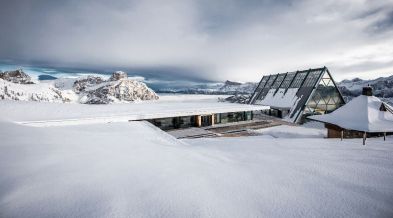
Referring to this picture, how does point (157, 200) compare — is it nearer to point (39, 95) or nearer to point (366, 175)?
point (366, 175)

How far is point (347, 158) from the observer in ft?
17.5

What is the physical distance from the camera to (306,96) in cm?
2933

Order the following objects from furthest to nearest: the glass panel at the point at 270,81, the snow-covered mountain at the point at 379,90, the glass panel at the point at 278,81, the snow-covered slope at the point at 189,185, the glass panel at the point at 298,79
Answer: the snow-covered mountain at the point at 379,90
the glass panel at the point at 270,81
the glass panel at the point at 278,81
the glass panel at the point at 298,79
the snow-covered slope at the point at 189,185

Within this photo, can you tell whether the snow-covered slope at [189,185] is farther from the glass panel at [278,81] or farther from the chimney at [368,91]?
the glass panel at [278,81]

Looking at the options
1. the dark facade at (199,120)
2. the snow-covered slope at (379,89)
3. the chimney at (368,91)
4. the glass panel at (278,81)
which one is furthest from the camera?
the snow-covered slope at (379,89)

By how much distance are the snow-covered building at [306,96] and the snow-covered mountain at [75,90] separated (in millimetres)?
44899

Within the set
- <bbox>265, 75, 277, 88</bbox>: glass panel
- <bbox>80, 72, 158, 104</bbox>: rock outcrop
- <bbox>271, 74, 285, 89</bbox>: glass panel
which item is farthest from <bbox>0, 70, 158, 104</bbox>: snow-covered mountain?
<bbox>271, 74, 285, 89</bbox>: glass panel

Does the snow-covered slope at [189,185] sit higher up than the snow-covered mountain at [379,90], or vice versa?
the snow-covered mountain at [379,90]

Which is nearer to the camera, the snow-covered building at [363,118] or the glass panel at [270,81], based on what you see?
the snow-covered building at [363,118]

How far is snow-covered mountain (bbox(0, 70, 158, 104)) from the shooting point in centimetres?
4056

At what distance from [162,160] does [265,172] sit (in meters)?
2.48

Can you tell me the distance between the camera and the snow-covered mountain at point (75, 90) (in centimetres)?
4056

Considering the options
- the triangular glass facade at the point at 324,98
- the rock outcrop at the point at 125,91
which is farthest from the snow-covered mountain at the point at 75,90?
the triangular glass facade at the point at 324,98

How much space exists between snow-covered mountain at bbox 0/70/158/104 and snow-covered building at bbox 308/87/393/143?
151 ft
